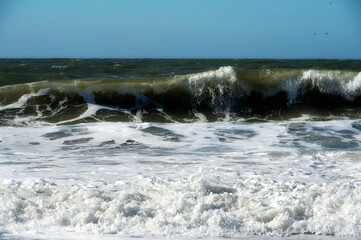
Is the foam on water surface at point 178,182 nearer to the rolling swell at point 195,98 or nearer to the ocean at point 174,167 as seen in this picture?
the ocean at point 174,167

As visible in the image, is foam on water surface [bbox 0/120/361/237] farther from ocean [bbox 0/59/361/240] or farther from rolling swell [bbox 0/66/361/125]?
rolling swell [bbox 0/66/361/125]

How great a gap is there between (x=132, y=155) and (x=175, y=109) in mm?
6155

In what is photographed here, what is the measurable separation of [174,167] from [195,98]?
7.66m

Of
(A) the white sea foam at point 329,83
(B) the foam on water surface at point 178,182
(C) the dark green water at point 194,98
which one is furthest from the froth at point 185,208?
(A) the white sea foam at point 329,83

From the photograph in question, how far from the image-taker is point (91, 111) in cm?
1209

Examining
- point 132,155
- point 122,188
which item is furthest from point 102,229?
point 132,155

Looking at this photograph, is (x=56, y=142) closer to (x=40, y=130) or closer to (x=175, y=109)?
(x=40, y=130)

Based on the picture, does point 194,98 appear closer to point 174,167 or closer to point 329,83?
point 329,83

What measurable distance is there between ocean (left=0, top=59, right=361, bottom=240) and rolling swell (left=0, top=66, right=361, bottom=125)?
49 millimetres

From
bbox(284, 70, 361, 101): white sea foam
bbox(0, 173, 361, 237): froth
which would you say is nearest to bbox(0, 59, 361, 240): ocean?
bbox(0, 173, 361, 237): froth

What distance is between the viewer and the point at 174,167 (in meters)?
5.78

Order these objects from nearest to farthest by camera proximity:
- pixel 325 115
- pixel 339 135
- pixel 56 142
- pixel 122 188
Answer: pixel 122 188 → pixel 56 142 → pixel 339 135 → pixel 325 115

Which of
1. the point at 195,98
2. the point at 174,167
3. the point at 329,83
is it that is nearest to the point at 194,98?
the point at 195,98

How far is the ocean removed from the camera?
3760mm
